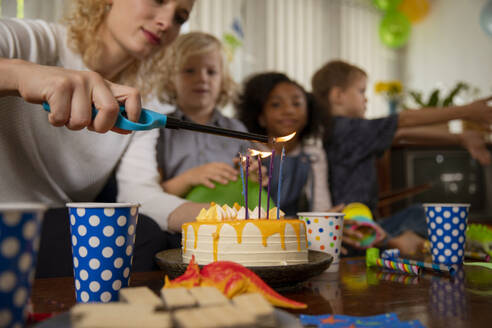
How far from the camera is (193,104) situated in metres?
1.87

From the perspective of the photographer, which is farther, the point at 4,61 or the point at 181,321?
the point at 4,61

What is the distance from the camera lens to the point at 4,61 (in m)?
0.75

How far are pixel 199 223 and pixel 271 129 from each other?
1514mm

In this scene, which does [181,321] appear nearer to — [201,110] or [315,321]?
[315,321]

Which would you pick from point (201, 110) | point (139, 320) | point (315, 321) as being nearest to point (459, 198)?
point (201, 110)

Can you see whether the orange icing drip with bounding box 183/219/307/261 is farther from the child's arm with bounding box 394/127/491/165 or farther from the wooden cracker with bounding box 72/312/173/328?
the child's arm with bounding box 394/127/491/165

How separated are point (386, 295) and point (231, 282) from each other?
0.85 ft

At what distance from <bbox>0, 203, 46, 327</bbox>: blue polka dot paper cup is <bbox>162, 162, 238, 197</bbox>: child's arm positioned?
986 millimetres

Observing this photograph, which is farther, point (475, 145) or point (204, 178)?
point (475, 145)

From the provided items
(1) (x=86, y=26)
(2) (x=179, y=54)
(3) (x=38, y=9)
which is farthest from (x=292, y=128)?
(3) (x=38, y=9)

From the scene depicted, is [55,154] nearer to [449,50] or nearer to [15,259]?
[15,259]

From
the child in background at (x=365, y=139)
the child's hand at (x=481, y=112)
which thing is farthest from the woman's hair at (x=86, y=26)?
the child's hand at (x=481, y=112)

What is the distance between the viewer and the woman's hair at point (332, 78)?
2.54 meters

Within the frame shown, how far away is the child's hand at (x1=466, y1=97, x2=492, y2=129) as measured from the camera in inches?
67.2
